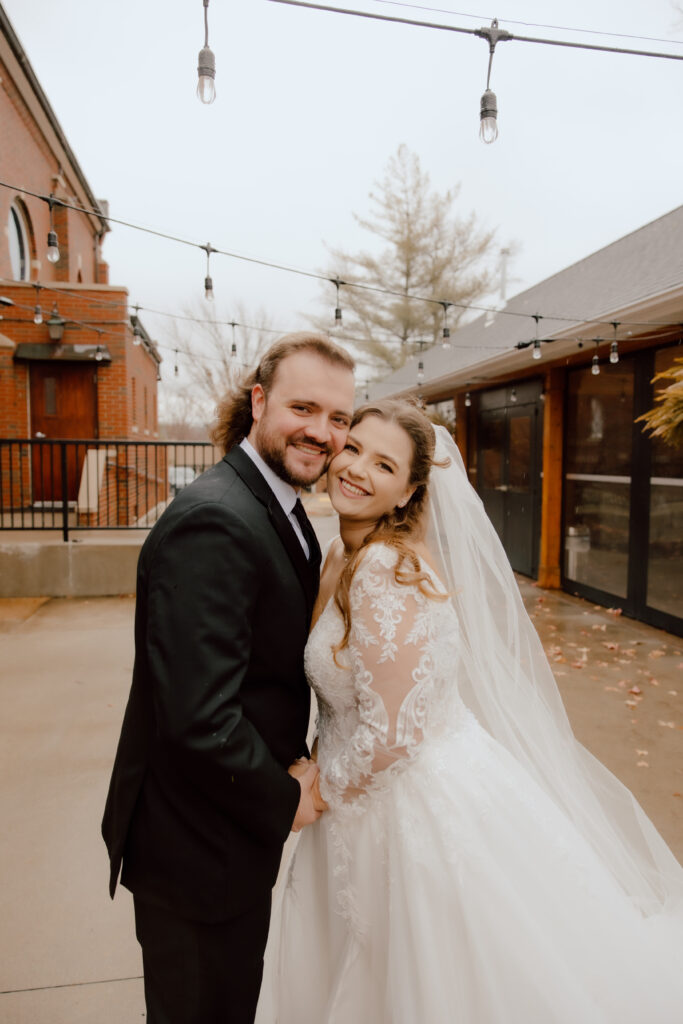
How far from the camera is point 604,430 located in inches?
306

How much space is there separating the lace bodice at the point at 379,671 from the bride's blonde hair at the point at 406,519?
2 centimetres

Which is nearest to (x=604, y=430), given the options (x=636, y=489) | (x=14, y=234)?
(x=636, y=489)

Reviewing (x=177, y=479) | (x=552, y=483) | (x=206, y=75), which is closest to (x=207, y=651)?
(x=206, y=75)

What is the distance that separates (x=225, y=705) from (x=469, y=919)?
82 cm

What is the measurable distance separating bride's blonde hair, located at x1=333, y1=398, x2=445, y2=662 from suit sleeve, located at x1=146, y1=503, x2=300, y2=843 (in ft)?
1.19

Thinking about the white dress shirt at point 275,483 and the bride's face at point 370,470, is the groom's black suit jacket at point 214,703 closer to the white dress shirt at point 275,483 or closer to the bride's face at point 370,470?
the white dress shirt at point 275,483

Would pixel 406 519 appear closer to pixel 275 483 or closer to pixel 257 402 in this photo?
pixel 275 483

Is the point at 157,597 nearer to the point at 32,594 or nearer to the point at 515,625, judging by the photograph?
the point at 515,625

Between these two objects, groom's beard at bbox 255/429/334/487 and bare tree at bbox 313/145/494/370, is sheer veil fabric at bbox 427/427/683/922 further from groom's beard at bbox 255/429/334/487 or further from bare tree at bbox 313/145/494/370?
bare tree at bbox 313/145/494/370

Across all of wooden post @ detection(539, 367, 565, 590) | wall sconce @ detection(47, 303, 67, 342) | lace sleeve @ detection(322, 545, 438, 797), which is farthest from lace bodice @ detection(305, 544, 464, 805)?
wall sconce @ detection(47, 303, 67, 342)

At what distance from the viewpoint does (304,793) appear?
5.47ft

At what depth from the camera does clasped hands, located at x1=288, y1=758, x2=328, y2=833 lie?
5.47 ft

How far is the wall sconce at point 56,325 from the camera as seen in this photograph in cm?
1102

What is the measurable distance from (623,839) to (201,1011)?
57.4 inches
